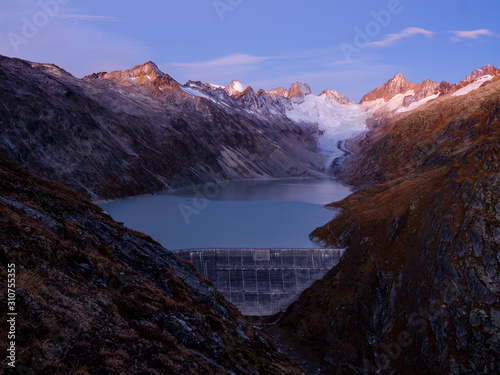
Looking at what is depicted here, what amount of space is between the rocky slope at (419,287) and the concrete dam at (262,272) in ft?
5.88

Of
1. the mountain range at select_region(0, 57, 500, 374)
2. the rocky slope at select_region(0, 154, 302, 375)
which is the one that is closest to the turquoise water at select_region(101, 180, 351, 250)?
the mountain range at select_region(0, 57, 500, 374)

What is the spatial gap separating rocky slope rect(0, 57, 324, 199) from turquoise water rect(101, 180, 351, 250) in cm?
1269

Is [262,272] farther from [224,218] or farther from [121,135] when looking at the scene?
[121,135]

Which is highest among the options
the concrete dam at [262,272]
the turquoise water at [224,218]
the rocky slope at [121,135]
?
the rocky slope at [121,135]

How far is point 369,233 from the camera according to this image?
1725 inches

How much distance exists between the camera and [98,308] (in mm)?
12289

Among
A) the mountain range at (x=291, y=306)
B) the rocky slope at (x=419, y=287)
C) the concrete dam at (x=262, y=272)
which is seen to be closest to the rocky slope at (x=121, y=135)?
the mountain range at (x=291, y=306)

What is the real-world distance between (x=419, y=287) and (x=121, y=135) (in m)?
103

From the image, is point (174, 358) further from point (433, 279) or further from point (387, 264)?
point (387, 264)

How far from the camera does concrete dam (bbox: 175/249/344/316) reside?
42750 millimetres

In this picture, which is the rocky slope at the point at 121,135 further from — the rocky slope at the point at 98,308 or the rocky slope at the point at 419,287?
the rocky slope at the point at 98,308

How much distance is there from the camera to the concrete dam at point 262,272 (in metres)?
42.8

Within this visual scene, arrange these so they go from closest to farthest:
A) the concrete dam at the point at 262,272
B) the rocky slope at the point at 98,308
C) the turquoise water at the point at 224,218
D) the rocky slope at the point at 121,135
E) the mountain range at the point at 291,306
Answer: the rocky slope at the point at 98,308
the mountain range at the point at 291,306
the concrete dam at the point at 262,272
the turquoise water at the point at 224,218
the rocky slope at the point at 121,135

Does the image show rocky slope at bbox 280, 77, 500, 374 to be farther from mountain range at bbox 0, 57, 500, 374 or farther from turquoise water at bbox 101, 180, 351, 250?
turquoise water at bbox 101, 180, 351, 250
